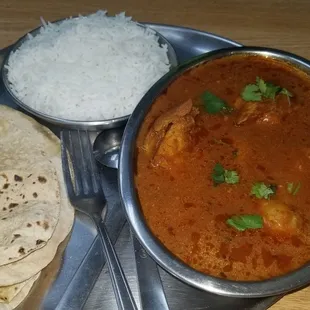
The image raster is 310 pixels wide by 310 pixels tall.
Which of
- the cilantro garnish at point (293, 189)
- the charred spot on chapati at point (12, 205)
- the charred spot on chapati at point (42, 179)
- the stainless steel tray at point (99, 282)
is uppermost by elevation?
the cilantro garnish at point (293, 189)

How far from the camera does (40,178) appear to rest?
7.80ft

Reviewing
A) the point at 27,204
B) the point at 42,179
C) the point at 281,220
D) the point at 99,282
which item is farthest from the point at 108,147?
the point at 281,220

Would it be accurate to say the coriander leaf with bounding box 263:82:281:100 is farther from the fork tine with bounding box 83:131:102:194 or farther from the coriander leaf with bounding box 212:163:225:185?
the fork tine with bounding box 83:131:102:194

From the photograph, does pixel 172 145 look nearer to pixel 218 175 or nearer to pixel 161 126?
pixel 161 126

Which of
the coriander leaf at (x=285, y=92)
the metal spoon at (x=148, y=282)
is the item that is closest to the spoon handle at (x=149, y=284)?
the metal spoon at (x=148, y=282)

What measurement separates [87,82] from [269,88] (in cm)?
108

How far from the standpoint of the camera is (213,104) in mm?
2352

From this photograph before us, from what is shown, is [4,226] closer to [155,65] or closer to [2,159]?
[2,159]

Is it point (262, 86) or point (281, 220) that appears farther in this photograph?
point (262, 86)

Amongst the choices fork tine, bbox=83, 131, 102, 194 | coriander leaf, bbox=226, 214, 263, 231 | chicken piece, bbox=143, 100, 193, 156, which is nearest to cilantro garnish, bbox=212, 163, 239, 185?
coriander leaf, bbox=226, 214, 263, 231

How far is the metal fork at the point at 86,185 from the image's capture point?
2.08 m

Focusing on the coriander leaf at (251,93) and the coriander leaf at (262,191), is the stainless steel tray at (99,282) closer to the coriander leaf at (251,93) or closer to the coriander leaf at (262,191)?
the coriander leaf at (262,191)

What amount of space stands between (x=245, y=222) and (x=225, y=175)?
24 cm

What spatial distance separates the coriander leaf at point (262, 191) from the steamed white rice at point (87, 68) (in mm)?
1020
